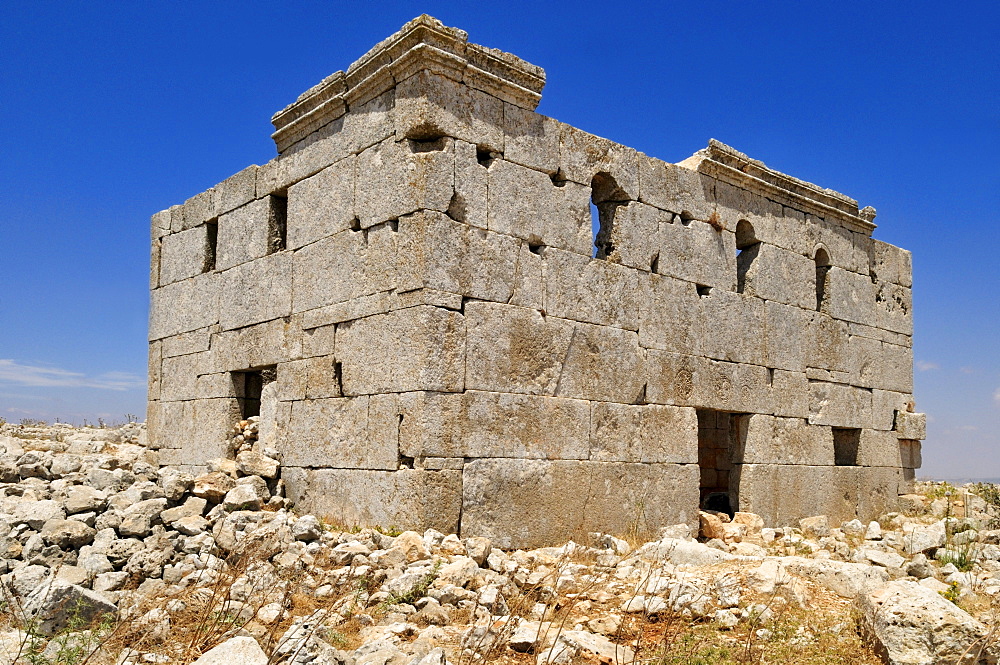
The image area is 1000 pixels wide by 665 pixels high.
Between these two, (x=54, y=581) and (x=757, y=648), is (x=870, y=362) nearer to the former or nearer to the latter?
(x=757, y=648)

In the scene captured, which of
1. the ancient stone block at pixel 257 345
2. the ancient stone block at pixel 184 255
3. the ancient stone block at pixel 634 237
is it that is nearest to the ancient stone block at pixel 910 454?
the ancient stone block at pixel 634 237

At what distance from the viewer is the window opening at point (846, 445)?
35.3 feet

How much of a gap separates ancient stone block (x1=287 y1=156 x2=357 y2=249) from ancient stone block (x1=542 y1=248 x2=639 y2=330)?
1.74 m

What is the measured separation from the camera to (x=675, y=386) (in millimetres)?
8406

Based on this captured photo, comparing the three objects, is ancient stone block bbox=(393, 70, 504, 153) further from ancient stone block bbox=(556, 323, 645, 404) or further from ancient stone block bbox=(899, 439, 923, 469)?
ancient stone block bbox=(899, 439, 923, 469)

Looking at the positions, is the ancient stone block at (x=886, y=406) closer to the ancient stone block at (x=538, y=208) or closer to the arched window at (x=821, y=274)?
the arched window at (x=821, y=274)

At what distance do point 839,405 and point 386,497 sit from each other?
20.1ft

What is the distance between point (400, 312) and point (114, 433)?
7472 millimetres

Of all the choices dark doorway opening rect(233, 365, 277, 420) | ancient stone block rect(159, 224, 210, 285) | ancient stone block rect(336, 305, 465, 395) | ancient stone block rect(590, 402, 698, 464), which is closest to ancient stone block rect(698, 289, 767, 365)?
ancient stone block rect(590, 402, 698, 464)

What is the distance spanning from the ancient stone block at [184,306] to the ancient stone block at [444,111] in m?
3.41

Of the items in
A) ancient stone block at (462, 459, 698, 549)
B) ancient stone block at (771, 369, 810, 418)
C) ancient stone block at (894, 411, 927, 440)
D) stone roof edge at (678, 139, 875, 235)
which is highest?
stone roof edge at (678, 139, 875, 235)

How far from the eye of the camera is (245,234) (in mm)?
8883

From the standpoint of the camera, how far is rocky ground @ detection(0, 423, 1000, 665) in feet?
14.2

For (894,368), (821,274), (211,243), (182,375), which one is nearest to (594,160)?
(821,274)
